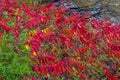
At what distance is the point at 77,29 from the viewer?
5.89 meters

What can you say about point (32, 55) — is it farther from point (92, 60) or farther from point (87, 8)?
point (87, 8)

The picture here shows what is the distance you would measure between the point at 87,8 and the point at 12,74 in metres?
3.79

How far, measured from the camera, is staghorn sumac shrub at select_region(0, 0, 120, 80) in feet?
15.5

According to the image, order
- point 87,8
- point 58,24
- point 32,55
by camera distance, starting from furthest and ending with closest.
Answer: point 87,8 → point 58,24 → point 32,55

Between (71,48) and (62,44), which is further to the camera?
(62,44)

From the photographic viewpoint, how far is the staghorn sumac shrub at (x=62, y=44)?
4.72 metres

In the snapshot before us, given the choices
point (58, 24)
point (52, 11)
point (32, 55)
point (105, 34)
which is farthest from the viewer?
point (52, 11)

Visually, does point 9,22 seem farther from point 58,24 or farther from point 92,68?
point 92,68

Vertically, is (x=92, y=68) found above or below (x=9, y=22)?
below

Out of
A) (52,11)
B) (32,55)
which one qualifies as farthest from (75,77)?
(52,11)

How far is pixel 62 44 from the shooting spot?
538 centimetres

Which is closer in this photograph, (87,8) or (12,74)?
(12,74)

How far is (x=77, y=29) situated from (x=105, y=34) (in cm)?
49

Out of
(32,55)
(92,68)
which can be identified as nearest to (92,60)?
(92,68)
